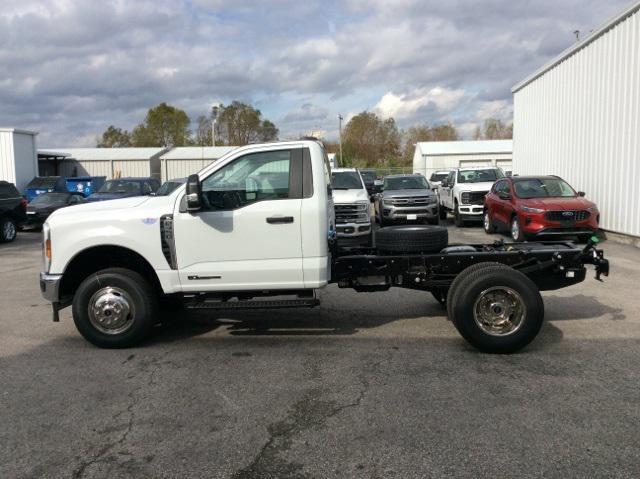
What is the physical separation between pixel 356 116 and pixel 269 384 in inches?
3373

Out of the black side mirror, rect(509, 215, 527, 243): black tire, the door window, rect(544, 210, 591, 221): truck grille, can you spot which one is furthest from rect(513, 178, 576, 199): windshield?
the black side mirror

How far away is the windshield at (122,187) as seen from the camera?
66.7 feet

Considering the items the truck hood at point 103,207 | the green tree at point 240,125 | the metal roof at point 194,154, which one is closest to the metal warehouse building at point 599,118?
the truck hood at point 103,207

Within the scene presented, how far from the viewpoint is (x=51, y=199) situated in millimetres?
21078

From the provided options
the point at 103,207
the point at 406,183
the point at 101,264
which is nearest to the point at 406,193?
the point at 406,183

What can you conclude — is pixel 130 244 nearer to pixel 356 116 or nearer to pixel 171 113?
pixel 171 113

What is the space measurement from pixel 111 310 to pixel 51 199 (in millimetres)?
17002

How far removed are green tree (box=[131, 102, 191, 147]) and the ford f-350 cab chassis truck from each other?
70683 mm

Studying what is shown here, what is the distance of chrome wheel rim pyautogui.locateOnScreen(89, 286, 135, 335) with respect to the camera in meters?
5.97

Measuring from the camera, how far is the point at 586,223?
42.9 feet

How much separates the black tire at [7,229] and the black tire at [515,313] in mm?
15413

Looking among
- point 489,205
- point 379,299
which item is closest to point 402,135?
point 489,205

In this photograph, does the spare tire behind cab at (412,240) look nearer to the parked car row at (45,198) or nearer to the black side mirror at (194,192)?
the black side mirror at (194,192)

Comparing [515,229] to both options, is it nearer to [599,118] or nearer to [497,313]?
[599,118]
